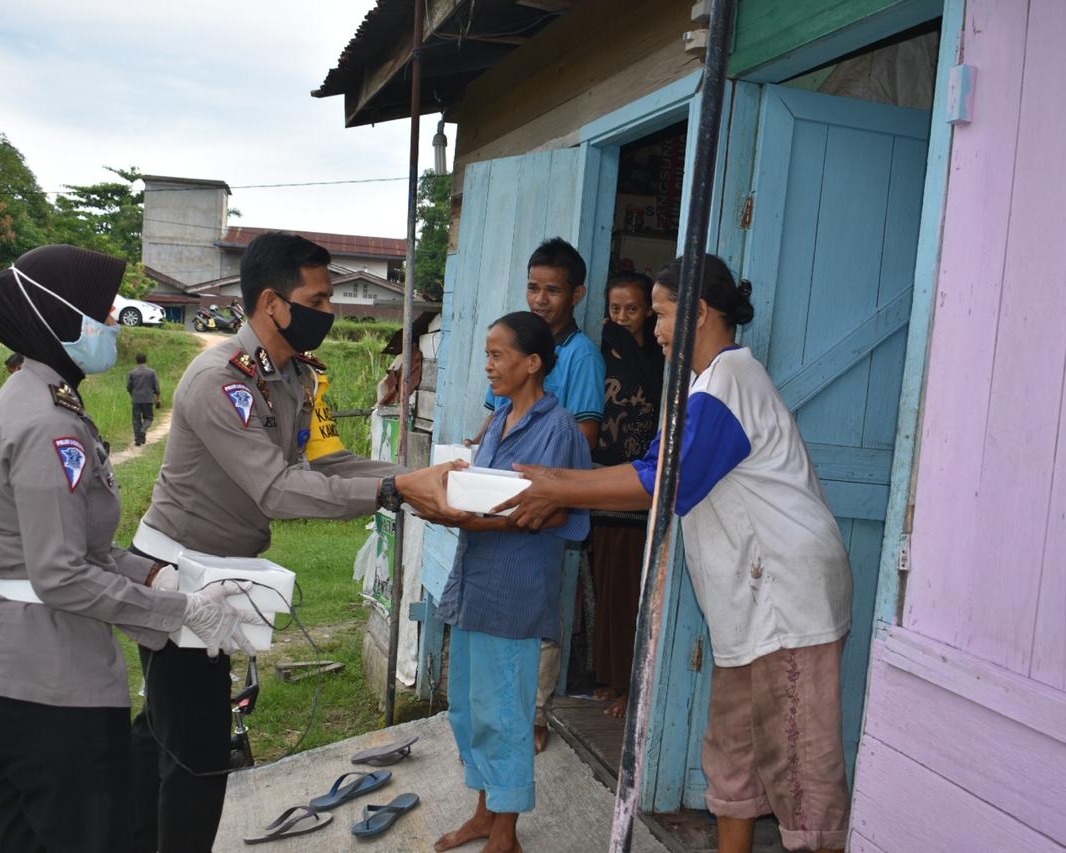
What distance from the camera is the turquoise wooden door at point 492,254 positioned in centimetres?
422

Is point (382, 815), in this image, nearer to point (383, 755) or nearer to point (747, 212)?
point (383, 755)

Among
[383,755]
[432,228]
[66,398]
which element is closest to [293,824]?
[383,755]

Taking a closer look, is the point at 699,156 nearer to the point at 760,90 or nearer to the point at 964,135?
the point at 964,135

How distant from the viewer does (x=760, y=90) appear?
10.6ft

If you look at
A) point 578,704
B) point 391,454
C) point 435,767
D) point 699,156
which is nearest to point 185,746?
point 435,767

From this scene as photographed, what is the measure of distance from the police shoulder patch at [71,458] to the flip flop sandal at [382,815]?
1981 mm

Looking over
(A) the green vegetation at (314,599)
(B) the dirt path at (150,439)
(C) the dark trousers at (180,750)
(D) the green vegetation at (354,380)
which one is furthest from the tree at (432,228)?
(C) the dark trousers at (180,750)

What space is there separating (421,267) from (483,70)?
21247 mm

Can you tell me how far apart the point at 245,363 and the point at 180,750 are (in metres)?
1.15

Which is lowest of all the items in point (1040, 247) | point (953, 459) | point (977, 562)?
point (977, 562)

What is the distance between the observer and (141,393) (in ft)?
59.3

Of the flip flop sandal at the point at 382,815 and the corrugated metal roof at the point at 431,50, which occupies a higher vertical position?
the corrugated metal roof at the point at 431,50

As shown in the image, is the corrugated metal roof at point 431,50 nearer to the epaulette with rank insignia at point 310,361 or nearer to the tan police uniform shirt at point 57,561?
the epaulette with rank insignia at point 310,361

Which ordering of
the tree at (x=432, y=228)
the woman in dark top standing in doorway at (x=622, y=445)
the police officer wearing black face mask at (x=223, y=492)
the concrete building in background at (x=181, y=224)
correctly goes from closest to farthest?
the police officer wearing black face mask at (x=223, y=492) < the woman in dark top standing in doorway at (x=622, y=445) < the tree at (x=432, y=228) < the concrete building in background at (x=181, y=224)
